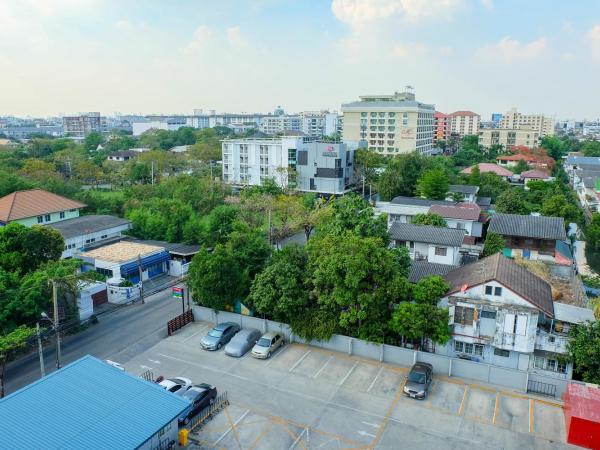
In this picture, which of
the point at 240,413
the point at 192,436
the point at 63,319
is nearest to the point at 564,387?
the point at 240,413

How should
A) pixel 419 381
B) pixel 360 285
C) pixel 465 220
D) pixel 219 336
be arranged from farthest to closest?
pixel 465 220 → pixel 219 336 → pixel 360 285 → pixel 419 381

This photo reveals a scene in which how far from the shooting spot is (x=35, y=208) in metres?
38.3

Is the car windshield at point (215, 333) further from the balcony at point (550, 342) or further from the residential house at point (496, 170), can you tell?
the residential house at point (496, 170)

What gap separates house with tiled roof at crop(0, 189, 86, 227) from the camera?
36469mm

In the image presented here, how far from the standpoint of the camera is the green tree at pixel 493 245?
33562 millimetres

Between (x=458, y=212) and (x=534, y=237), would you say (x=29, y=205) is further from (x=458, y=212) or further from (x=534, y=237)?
(x=534, y=237)

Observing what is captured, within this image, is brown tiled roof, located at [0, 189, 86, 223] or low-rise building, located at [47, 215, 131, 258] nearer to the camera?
low-rise building, located at [47, 215, 131, 258]

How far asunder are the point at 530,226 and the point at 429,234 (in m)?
9.25

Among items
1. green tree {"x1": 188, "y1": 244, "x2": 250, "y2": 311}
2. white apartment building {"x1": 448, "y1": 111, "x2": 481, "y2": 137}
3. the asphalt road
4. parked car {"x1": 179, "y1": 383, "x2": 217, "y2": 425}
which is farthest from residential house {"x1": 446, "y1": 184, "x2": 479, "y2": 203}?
white apartment building {"x1": 448, "y1": 111, "x2": 481, "y2": 137}

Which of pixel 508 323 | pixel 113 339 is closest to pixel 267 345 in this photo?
pixel 113 339

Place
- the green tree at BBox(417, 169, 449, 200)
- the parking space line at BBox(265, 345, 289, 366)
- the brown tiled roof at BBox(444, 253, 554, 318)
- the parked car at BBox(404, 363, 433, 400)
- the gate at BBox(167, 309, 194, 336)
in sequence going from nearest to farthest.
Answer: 1. the parked car at BBox(404, 363, 433, 400)
2. the brown tiled roof at BBox(444, 253, 554, 318)
3. the parking space line at BBox(265, 345, 289, 366)
4. the gate at BBox(167, 309, 194, 336)
5. the green tree at BBox(417, 169, 449, 200)

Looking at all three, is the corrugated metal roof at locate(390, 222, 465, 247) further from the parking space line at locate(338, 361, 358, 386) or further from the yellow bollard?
the yellow bollard

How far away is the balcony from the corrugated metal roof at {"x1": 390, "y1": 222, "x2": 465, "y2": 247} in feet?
37.0

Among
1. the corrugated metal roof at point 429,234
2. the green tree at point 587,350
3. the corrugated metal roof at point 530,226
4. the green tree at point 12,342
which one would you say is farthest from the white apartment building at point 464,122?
the green tree at point 12,342
